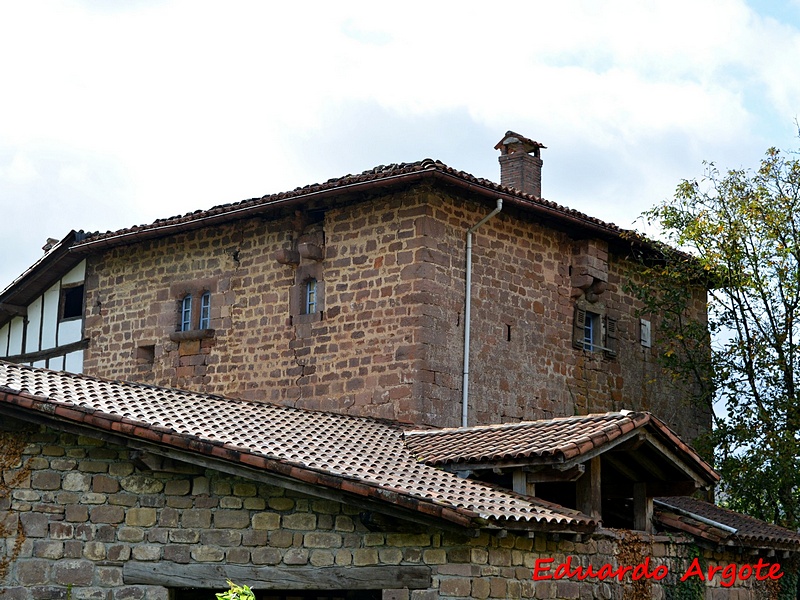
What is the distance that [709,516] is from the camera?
14516 millimetres

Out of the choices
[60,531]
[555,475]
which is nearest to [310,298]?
[555,475]

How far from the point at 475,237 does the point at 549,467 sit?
16.9ft

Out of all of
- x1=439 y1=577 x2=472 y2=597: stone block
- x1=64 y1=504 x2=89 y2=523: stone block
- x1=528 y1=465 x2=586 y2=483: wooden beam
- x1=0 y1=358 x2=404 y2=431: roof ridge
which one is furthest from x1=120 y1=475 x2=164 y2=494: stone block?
x1=528 y1=465 x2=586 y2=483: wooden beam

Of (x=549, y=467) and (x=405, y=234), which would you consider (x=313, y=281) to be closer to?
(x=405, y=234)

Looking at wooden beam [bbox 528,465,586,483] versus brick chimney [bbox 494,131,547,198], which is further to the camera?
brick chimney [bbox 494,131,547,198]

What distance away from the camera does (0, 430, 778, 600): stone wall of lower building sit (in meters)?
10.4

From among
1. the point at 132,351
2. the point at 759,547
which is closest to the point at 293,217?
the point at 132,351

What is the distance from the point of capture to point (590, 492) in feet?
39.5

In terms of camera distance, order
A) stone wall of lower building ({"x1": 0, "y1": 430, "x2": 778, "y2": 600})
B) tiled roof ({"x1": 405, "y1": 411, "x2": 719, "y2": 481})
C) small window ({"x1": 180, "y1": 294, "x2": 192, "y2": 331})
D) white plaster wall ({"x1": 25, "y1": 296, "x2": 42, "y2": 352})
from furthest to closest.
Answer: white plaster wall ({"x1": 25, "y1": 296, "x2": 42, "y2": 352}) → small window ({"x1": 180, "y1": 294, "x2": 192, "y2": 331}) → tiled roof ({"x1": 405, "y1": 411, "x2": 719, "y2": 481}) → stone wall of lower building ({"x1": 0, "y1": 430, "x2": 778, "y2": 600})

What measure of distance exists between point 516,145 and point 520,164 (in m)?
0.34

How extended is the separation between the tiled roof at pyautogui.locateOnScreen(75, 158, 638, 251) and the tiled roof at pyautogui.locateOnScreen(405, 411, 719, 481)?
3.46 m

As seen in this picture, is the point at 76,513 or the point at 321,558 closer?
the point at 76,513

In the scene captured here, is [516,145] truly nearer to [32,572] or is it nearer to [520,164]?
[520,164]

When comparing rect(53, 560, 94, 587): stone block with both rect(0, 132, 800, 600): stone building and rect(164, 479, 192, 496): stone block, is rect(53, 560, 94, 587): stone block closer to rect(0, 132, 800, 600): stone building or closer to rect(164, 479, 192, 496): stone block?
rect(0, 132, 800, 600): stone building
